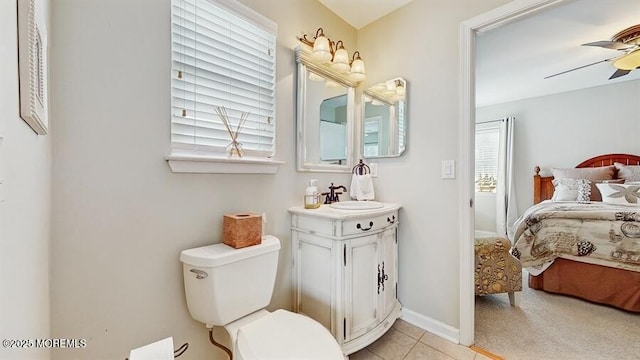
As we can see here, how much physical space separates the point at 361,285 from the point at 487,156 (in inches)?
166

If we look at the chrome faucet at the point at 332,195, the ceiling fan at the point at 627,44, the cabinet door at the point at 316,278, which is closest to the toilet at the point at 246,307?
the cabinet door at the point at 316,278

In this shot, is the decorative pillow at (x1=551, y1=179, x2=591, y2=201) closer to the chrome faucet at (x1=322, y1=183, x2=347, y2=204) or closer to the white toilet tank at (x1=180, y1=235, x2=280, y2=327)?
the chrome faucet at (x1=322, y1=183, x2=347, y2=204)

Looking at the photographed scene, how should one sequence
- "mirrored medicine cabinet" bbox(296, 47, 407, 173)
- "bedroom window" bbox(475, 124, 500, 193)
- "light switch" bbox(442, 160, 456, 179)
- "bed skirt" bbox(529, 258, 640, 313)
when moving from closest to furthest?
"light switch" bbox(442, 160, 456, 179) → "mirrored medicine cabinet" bbox(296, 47, 407, 173) → "bed skirt" bbox(529, 258, 640, 313) → "bedroom window" bbox(475, 124, 500, 193)

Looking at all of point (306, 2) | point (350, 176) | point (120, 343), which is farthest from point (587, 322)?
point (306, 2)

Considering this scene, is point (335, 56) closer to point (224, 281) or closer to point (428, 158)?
point (428, 158)

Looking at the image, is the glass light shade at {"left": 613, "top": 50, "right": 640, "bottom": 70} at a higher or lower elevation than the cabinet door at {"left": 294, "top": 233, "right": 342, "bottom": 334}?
higher

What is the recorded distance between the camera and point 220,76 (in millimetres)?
1388

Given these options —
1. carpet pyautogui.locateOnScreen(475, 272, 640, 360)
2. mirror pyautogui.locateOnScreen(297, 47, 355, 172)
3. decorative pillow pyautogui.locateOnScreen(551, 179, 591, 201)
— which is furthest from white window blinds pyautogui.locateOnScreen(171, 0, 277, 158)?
decorative pillow pyautogui.locateOnScreen(551, 179, 591, 201)

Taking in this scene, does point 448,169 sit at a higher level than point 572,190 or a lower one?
higher

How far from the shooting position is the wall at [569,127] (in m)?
3.48

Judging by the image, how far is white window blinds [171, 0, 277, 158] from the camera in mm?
1251

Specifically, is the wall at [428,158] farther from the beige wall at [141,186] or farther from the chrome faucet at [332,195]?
the chrome faucet at [332,195]

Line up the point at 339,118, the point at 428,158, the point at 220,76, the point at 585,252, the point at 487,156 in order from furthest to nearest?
1. the point at 487,156
2. the point at 585,252
3. the point at 339,118
4. the point at 428,158
5. the point at 220,76

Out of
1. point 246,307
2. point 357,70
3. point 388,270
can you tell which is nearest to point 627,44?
point 357,70
